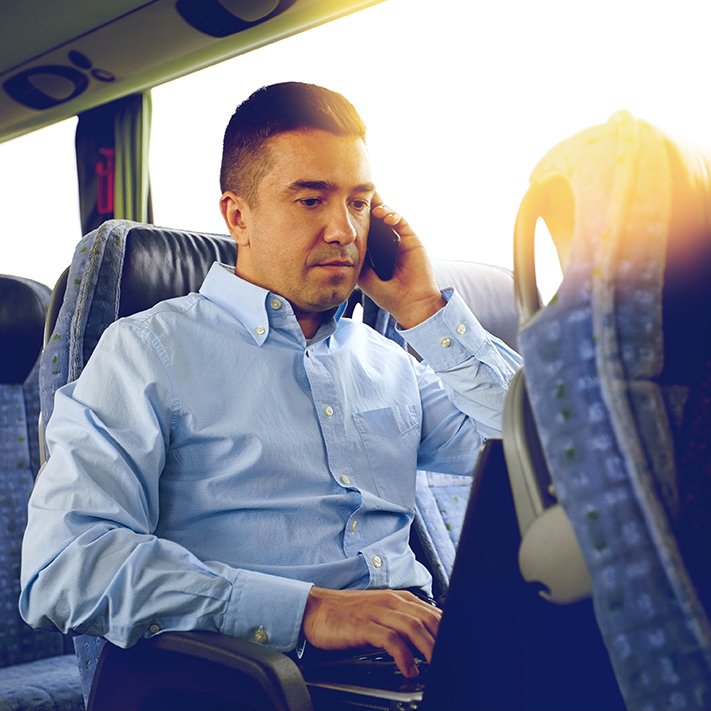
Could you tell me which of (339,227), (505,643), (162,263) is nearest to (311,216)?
(339,227)

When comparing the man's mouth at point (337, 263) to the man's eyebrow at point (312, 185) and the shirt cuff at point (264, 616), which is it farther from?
the shirt cuff at point (264, 616)

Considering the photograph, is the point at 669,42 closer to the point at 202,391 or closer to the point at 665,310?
the point at 202,391

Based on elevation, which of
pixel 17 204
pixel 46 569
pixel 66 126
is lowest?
pixel 46 569

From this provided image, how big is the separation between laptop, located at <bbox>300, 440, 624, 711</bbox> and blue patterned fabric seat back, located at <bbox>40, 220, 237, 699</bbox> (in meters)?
0.70

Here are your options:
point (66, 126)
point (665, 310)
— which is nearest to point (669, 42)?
point (665, 310)

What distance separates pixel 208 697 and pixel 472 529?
46 centimetres

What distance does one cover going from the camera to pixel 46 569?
2.84 ft

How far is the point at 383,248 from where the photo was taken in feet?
4.20

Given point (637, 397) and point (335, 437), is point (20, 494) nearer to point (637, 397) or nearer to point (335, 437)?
point (335, 437)

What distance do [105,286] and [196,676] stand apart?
0.62 m

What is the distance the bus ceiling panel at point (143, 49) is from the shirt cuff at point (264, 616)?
178 cm

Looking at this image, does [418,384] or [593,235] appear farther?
[418,384]

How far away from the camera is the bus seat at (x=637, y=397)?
0.40m

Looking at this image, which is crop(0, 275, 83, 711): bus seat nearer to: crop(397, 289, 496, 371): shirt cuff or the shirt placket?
the shirt placket
